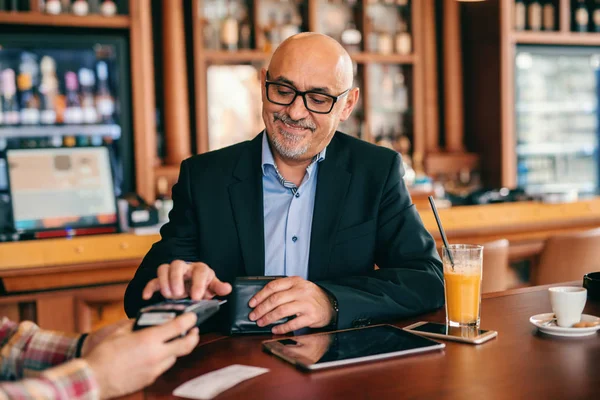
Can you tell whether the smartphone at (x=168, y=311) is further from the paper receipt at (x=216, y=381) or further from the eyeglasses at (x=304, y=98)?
the eyeglasses at (x=304, y=98)

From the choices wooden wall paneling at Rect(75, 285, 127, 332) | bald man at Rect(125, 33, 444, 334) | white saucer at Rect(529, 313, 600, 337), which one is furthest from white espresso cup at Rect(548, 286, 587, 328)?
Result: wooden wall paneling at Rect(75, 285, 127, 332)

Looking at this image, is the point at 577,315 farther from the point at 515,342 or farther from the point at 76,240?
the point at 76,240

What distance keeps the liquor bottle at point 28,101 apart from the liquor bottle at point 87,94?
0.29 m

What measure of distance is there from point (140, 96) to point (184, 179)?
2.62m

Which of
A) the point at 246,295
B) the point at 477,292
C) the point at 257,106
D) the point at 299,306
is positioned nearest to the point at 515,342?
the point at 477,292

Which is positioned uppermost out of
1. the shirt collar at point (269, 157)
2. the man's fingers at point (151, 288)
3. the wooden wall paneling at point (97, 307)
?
Answer: the shirt collar at point (269, 157)

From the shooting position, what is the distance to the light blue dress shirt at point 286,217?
1.91 metres

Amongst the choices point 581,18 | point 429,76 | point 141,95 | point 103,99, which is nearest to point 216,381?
point 141,95

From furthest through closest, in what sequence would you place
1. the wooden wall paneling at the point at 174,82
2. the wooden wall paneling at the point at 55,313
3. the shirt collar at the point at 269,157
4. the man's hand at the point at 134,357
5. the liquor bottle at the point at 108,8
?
the wooden wall paneling at the point at 174,82
the liquor bottle at the point at 108,8
the wooden wall paneling at the point at 55,313
the shirt collar at the point at 269,157
the man's hand at the point at 134,357

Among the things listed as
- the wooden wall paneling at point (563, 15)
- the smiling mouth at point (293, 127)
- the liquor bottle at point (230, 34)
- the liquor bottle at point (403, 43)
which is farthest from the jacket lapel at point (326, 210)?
the wooden wall paneling at point (563, 15)

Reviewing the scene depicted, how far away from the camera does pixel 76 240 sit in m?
2.70

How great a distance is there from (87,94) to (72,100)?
0.10 metres

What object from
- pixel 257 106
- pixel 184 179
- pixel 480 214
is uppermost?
pixel 257 106

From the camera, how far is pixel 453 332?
1.35 meters
